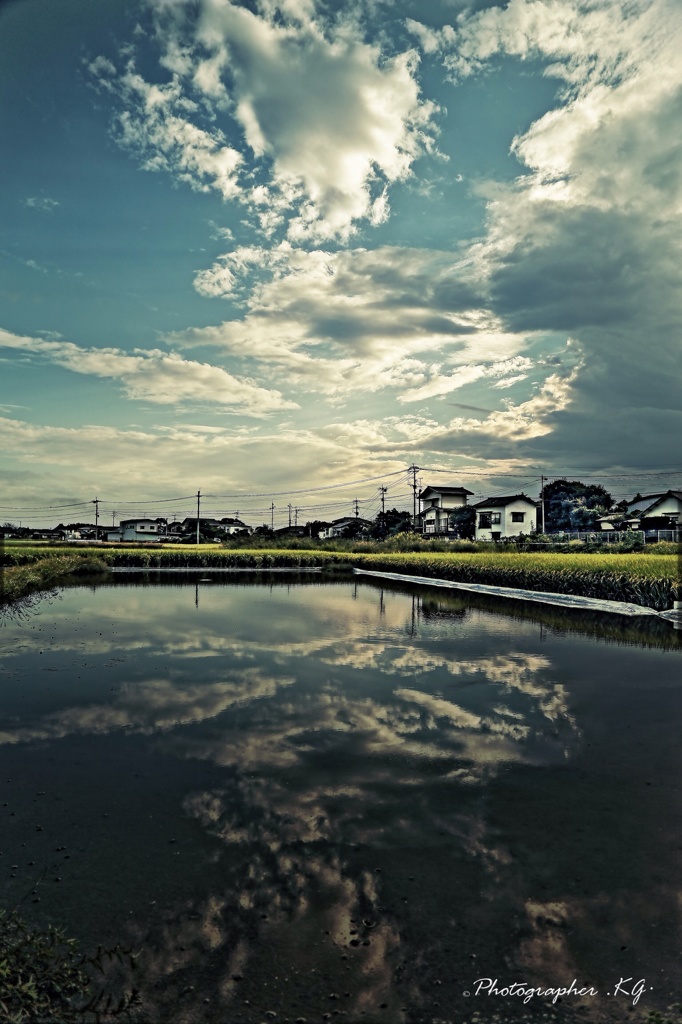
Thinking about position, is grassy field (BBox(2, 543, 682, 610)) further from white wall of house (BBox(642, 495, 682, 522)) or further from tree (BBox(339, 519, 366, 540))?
tree (BBox(339, 519, 366, 540))

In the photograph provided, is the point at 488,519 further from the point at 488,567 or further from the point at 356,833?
the point at 356,833

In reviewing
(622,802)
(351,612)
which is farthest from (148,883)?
(351,612)

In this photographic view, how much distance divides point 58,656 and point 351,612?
32.7 feet

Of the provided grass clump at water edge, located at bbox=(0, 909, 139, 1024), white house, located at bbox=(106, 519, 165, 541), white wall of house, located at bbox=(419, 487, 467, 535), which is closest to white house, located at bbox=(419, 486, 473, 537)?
white wall of house, located at bbox=(419, 487, 467, 535)

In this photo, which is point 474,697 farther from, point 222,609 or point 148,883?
point 222,609

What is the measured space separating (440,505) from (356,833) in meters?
78.6

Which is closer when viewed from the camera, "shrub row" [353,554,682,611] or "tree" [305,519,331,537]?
"shrub row" [353,554,682,611]

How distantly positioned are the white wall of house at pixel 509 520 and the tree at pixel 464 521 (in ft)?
6.59

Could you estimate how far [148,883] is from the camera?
4195 millimetres

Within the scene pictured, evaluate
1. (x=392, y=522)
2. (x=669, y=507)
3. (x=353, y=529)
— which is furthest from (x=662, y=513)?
(x=353, y=529)

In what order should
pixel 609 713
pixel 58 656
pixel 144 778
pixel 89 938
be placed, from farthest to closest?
pixel 58 656 → pixel 609 713 → pixel 144 778 → pixel 89 938

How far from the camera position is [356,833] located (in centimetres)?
491

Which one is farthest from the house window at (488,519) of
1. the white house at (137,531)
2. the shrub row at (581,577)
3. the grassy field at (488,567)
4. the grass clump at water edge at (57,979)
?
the grass clump at water edge at (57,979)

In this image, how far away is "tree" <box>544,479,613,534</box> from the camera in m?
71.8
